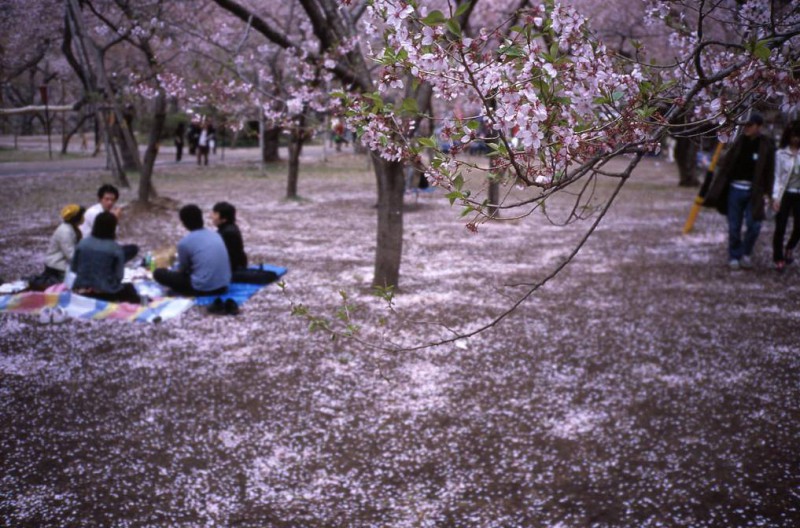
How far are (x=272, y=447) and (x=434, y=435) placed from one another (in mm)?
1082

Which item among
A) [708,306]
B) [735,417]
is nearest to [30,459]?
[735,417]

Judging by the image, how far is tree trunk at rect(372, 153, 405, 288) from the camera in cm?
759

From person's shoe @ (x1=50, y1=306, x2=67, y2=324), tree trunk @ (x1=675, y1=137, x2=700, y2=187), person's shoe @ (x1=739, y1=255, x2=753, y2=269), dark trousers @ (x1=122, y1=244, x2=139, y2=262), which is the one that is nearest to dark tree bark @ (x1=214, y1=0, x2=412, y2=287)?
person's shoe @ (x1=50, y1=306, x2=67, y2=324)

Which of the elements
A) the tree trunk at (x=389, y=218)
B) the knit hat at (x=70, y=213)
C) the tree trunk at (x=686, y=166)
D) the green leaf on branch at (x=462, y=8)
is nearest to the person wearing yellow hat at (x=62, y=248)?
the knit hat at (x=70, y=213)

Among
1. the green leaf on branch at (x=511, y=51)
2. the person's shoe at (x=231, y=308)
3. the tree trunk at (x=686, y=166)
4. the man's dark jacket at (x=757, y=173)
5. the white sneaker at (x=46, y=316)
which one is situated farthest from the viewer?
the tree trunk at (x=686, y=166)

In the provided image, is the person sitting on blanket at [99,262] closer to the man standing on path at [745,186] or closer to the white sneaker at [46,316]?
the white sneaker at [46,316]

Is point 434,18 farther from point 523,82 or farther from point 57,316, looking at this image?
point 57,316

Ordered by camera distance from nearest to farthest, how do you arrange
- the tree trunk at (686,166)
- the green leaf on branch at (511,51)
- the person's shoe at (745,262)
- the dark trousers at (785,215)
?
the green leaf on branch at (511,51), the dark trousers at (785,215), the person's shoe at (745,262), the tree trunk at (686,166)

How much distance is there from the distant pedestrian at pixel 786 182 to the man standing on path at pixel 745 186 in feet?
0.38

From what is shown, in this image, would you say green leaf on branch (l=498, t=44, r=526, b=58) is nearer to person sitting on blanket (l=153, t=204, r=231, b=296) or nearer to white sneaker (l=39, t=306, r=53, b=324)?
person sitting on blanket (l=153, t=204, r=231, b=296)

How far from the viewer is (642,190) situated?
2073 cm

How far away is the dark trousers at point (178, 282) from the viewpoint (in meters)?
7.67

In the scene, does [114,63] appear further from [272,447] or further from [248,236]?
[272,447]

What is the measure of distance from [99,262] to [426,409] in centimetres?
424
